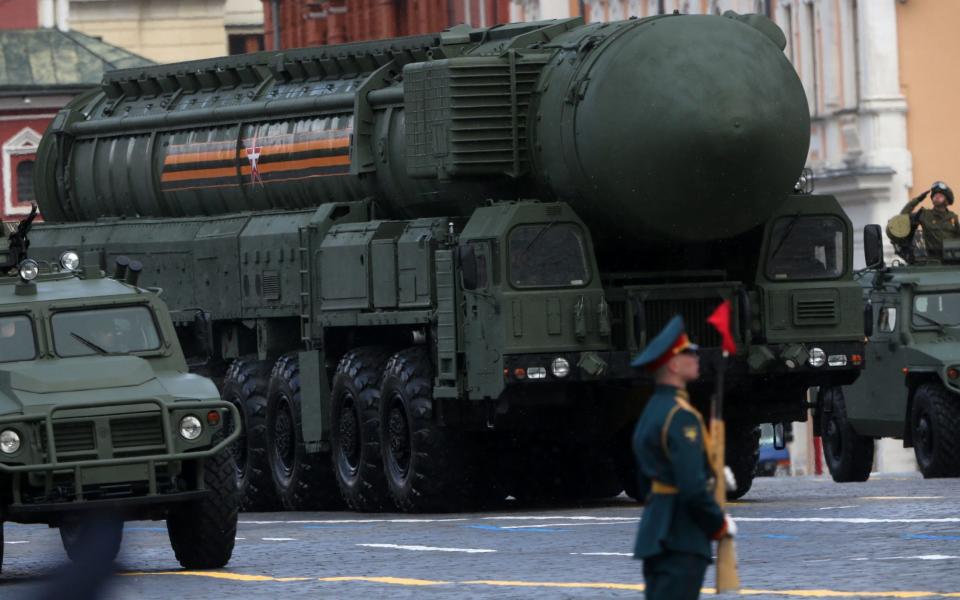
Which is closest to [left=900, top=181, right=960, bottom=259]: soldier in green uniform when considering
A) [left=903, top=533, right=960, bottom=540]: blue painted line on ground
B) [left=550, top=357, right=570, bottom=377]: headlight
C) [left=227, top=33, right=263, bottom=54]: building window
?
[left=550, top=357, right=570, bottom=377]: headlight

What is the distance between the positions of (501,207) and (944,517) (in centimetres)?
516

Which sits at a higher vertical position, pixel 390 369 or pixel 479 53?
pixel 479 53

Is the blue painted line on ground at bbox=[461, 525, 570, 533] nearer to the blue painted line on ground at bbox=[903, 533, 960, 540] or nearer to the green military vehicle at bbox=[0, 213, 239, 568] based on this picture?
the green military vehicle at bbox=[0, 213, 239, 568]

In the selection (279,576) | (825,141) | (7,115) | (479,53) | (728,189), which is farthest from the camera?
(7,115)

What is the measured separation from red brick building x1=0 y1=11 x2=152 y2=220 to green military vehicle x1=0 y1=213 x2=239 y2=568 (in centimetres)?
6278

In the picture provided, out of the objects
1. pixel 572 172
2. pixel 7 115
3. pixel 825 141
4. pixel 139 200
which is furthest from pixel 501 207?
pixel 7 115

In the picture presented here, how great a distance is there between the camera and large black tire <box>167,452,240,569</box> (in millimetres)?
17281

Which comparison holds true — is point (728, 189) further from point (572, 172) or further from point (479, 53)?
point (479, 53)

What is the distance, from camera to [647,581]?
985 cm

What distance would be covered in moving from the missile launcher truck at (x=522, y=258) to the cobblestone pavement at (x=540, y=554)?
2.97ft

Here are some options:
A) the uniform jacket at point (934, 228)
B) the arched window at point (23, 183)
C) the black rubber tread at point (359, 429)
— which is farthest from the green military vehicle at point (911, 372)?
the arched window at point (23, 183)

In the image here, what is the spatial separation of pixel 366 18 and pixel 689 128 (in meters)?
43.0

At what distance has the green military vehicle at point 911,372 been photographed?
91.0 feet

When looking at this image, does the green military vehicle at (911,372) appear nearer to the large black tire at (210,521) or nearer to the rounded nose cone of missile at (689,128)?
the rounded nose cone of missile at (689,128)
